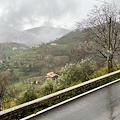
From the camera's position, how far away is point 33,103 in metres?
5.82

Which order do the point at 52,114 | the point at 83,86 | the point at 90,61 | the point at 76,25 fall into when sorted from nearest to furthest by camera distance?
the point at 52,114 → the point at 83,86 → the point at 90,61 → the point at 76,25

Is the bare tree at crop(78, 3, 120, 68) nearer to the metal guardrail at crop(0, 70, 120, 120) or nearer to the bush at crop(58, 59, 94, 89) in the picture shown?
the bush at crop(58, 59, 94, 89)

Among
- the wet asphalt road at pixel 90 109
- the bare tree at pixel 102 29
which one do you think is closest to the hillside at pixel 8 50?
the bare tree at pixel 102 29

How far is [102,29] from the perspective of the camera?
1423cm

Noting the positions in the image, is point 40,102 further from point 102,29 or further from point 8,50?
point 8,50

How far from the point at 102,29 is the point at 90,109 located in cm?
994

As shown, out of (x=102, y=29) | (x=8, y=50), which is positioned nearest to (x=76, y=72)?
(x=102, y=29)

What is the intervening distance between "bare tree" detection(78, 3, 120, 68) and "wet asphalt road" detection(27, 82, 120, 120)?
7.51 m

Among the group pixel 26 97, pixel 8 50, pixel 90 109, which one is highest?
pixel 8 50

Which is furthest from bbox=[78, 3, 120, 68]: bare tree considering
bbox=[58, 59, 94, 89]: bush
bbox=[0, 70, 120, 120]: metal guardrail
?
bbox=[0, 70, 120, 120]: metal guardrail

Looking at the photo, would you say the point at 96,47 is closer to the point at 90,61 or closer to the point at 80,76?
the point at 90,61

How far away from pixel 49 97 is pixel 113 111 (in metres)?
2.48

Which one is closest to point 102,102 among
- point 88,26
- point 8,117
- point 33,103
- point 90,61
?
point 33,103

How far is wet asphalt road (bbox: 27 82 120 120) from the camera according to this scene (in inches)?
209
